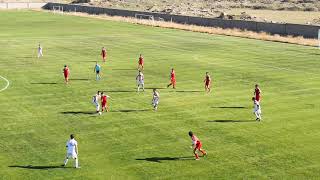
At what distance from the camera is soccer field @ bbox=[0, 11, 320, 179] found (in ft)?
85.6

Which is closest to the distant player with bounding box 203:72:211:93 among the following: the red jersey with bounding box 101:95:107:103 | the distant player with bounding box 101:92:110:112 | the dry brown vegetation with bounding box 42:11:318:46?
the distant player with bounding box 101:92:110:112

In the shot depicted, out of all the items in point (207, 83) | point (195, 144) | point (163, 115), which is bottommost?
point (163, 115)

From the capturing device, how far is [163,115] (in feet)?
118

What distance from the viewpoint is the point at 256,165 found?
26.2m

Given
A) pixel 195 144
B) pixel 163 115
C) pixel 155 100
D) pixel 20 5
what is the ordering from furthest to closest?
pixel 20 5 < pixel 155 100 < pixel 163 115 < pixel 195 144

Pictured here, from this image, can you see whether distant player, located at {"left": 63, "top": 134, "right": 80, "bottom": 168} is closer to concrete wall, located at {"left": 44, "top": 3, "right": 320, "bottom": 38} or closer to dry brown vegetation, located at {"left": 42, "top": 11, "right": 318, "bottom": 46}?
dry brown vegetation, located at {"left": 42, "top": 11, "right": 318, "bottom": 46}

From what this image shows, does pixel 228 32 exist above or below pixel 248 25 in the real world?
below

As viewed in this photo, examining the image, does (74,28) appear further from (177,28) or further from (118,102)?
(118,102)

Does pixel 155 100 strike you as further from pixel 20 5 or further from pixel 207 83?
pixel 20 5

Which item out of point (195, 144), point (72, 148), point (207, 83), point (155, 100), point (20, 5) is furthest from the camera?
point (20, 5)

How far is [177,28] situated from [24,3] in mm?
65190

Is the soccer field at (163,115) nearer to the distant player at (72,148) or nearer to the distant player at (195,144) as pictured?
the distant player at (195,144)

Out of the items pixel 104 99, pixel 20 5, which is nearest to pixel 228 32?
pixel 104 99

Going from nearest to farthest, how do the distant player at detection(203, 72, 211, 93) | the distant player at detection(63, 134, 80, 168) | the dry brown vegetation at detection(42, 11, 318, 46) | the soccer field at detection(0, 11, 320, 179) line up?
the distant player at detection(63, 134, 80, 168), the soccer field at detection(0, 11, 320, 179), the distant player at detection(203, 72, 211, 93), the dry brown vegetation at detection(42, 11, 318, 46)
